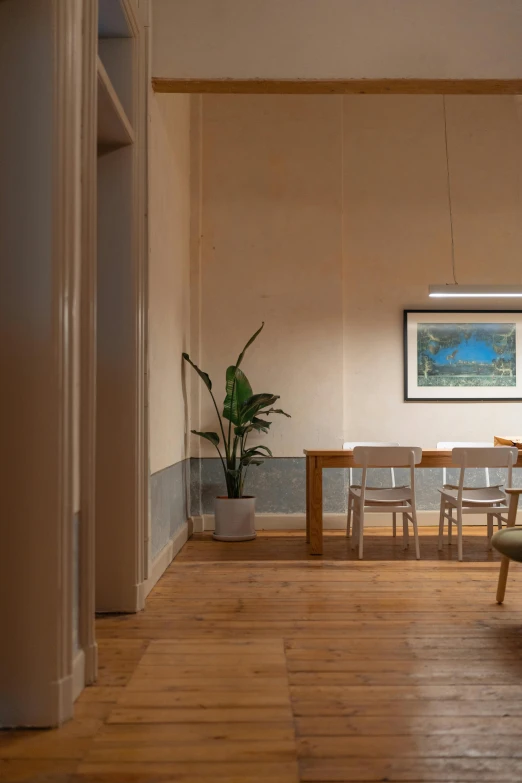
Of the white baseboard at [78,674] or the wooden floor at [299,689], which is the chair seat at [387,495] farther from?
the white baseboard at [78,674]

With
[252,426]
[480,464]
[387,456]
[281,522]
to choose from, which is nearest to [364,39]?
[387,456]

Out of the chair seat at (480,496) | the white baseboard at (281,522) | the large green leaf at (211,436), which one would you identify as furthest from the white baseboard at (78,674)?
the white baseboard at (281,522)

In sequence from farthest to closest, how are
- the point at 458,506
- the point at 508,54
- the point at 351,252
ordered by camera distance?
the point at 351,252 → the point at 458,506 → the point at 508,54

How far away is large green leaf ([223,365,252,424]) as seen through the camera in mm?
6527

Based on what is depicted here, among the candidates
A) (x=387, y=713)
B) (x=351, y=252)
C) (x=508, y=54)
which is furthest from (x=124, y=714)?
(x=351, y=252)

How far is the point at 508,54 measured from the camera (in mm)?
4266

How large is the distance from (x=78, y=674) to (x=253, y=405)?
3.98m

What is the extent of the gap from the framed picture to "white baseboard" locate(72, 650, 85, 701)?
5.02 metres

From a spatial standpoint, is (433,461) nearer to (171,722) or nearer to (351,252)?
(351,252)

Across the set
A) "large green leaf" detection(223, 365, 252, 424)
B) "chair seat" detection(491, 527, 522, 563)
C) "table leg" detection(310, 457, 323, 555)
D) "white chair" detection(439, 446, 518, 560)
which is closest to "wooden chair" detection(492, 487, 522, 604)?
"chair seat" detection(491, 527, 522, 563)

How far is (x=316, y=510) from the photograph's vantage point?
569cm

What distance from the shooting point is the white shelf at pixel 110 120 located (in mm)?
3359

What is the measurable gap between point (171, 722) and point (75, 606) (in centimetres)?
57

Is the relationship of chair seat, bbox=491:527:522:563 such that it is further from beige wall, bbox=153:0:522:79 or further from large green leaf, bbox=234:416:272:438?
large green leaf, bbox=234:416:272:438
